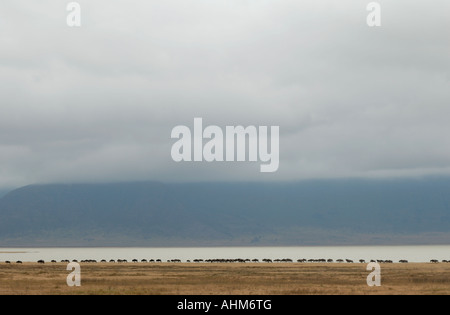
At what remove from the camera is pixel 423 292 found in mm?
65062
